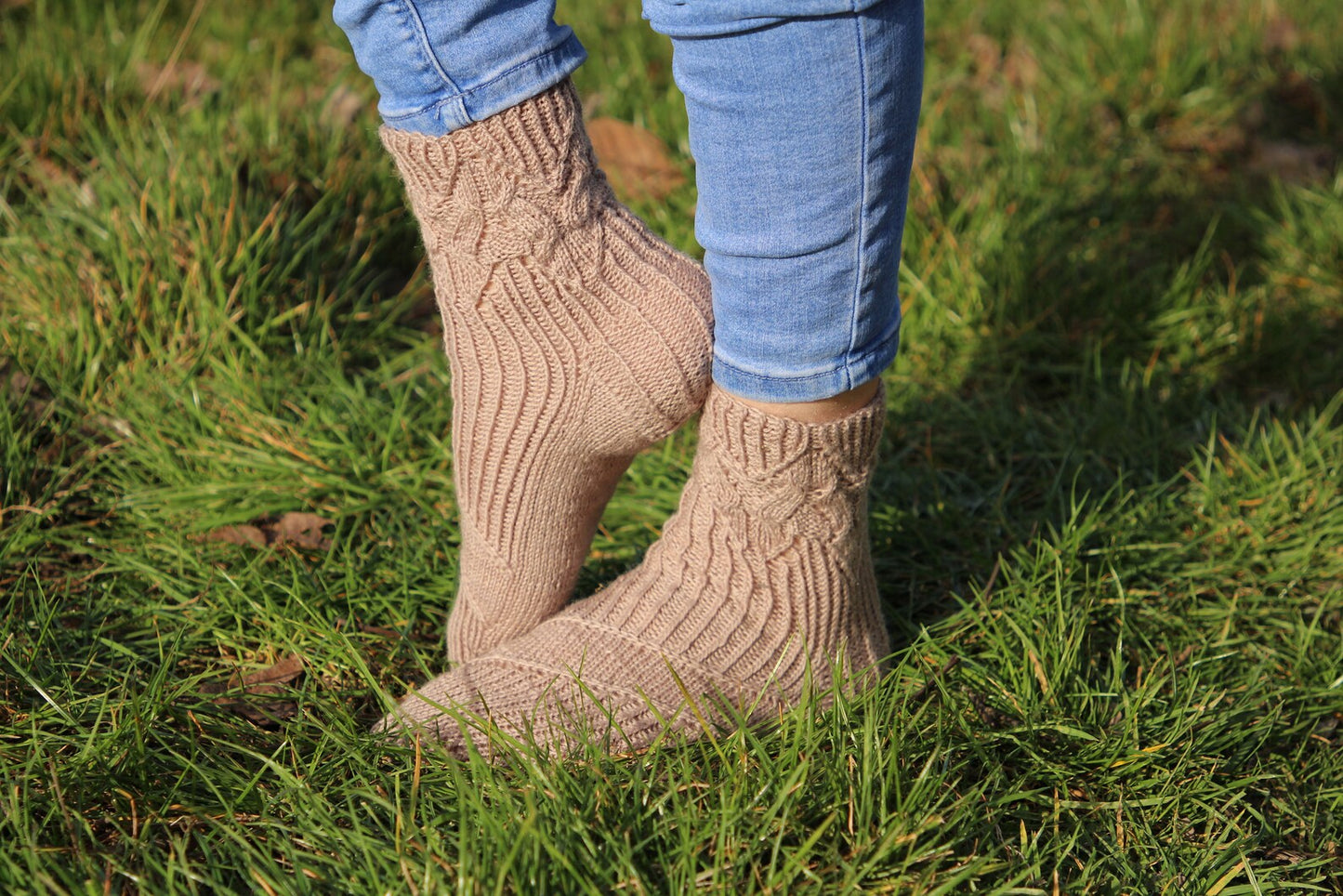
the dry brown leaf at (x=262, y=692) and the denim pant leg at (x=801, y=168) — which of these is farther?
the dry brown leaf at (x=262, y=692)

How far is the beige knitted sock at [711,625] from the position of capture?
3.75 ft

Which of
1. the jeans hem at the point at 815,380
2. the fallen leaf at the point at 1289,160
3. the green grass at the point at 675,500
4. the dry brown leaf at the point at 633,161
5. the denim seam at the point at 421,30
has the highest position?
the denim seam at the point at 421,30

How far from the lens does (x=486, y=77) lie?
0.99 m

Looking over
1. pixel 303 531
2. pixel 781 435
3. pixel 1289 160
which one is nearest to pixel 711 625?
pixel 781 435

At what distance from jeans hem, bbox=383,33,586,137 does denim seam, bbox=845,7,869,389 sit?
0.28 m

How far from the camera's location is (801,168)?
892mm

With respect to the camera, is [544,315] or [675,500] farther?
[675,500]

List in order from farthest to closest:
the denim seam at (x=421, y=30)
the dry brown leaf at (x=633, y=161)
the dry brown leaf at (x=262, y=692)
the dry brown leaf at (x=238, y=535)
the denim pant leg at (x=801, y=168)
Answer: the dry brown leaf at (x=633, y=161)
the dry brown leaf at (x=238, y=535)
the dry brown leaf at (x=262, y=692)
the denim seam at (x=421, y=30)
the denim pant leg at (x=801, y=168)

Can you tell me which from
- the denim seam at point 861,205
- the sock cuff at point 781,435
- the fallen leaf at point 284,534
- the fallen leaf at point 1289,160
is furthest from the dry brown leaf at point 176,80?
the fallen leaf at point 1289,160

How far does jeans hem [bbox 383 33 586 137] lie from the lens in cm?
100

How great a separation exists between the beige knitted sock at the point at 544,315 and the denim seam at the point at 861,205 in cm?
18

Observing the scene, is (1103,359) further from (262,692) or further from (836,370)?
(262,692)

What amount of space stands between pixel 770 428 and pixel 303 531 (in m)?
0.77

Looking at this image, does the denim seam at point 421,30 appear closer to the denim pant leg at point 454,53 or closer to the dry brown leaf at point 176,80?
the denim pant leg at point 454,53
